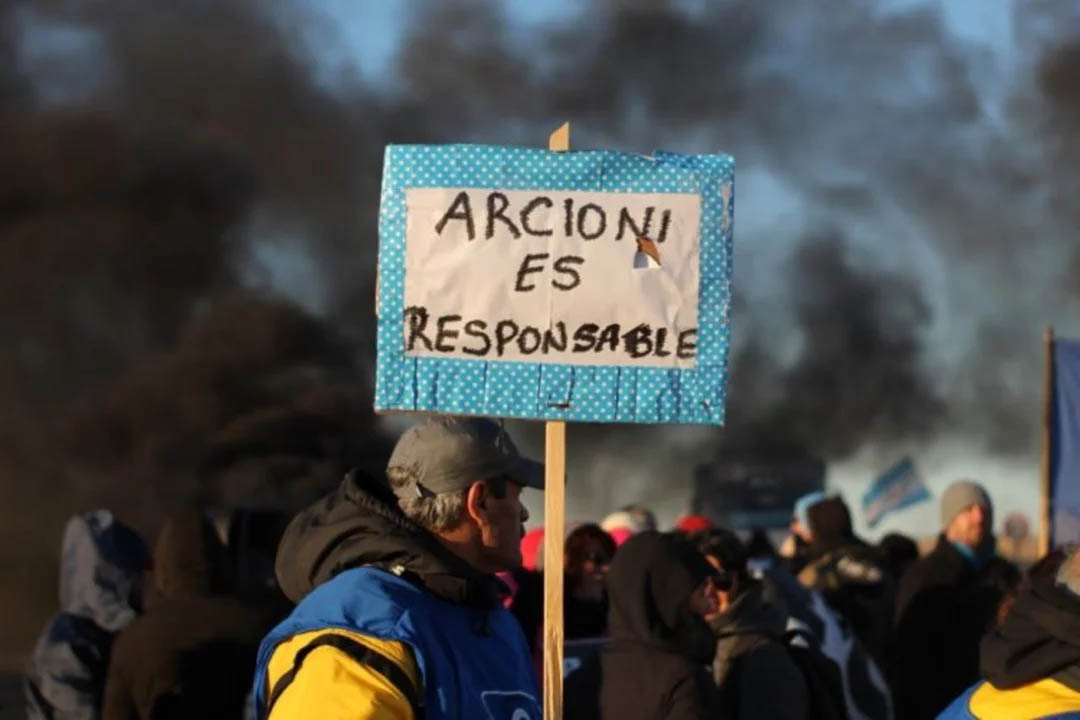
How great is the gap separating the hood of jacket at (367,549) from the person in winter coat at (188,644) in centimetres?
231

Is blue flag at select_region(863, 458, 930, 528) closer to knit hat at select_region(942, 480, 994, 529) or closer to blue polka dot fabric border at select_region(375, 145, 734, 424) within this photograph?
knit hat at select_region(942, 480, 994, 529)

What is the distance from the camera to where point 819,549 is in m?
6.68

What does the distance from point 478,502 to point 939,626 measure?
357 cm

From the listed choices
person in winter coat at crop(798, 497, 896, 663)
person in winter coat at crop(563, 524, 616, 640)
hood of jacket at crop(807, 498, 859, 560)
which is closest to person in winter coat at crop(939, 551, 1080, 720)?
person in winter coat at crop(563, 524, 616, 640)

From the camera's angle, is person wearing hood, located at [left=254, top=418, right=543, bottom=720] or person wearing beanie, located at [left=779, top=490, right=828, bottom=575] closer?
person wearing hood, located at [left=254, top=418, right=543, bottom=720]

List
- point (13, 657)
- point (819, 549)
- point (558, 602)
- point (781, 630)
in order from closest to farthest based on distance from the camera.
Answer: point (558, 602) → point (781, 630) → point (819, 549) → point (13, 657)

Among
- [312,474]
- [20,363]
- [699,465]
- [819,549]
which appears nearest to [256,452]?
[312,474]

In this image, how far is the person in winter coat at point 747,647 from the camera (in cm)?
424

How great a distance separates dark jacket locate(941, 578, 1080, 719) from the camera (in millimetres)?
2617

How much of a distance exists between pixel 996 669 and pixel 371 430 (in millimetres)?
16473

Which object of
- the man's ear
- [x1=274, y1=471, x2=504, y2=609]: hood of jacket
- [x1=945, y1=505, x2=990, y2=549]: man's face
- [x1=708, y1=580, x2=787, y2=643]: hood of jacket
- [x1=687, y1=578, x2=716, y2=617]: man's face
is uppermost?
the man's ear

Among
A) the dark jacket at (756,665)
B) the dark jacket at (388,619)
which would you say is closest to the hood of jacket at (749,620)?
the dark jacket at (756,665)

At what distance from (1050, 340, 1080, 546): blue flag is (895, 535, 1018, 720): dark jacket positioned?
2066mm

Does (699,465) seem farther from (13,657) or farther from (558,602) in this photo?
(558,602)
